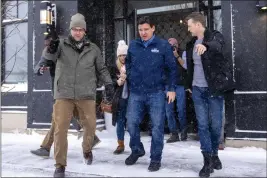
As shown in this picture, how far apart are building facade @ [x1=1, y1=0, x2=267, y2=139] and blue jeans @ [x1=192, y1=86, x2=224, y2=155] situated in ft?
5.86

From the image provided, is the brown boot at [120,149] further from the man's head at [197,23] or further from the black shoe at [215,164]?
the man's head at [197,23]

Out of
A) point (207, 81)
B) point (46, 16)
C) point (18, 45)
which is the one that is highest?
point (46, 16)

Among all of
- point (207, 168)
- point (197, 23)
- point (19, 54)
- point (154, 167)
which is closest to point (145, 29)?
point (197, 23)

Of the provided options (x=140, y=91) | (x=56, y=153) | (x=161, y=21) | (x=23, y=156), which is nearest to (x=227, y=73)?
(x=140, y=91)

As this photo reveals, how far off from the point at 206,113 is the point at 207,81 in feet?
1.34

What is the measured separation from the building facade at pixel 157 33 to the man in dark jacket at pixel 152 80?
1.96 meters

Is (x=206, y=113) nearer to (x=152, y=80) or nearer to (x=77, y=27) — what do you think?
(x=152, y=80)

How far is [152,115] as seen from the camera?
414 centimetres

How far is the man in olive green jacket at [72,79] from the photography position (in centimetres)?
389

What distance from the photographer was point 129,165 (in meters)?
4.37

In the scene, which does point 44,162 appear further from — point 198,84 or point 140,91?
point 198,84

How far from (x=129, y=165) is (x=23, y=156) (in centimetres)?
203

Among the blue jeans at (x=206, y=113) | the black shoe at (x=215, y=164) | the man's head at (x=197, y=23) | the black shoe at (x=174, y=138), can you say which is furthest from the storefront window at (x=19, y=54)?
the black shoe at (x=215, y=164)

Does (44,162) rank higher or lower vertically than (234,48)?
lower
